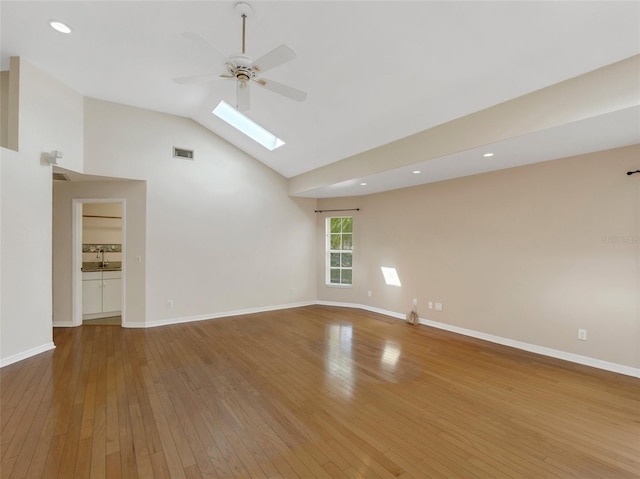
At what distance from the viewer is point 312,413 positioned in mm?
2465

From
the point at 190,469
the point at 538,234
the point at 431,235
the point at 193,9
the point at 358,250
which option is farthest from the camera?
the point at 358,250

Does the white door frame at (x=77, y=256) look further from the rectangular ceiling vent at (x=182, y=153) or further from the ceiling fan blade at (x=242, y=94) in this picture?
the ceiling fan blade at (x=242, y=94)

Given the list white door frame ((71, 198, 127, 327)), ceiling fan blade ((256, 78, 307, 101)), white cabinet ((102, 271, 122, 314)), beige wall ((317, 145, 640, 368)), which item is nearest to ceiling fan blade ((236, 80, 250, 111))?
ceiling fan blade ((256, 78, 307, 101))

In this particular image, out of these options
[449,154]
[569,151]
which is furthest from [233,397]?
[569,151]

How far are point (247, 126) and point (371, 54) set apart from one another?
3.00 metres

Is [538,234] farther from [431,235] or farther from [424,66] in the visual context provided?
[424,66]

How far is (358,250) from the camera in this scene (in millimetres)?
6453

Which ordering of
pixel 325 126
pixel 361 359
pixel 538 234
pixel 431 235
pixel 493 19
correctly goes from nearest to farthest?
1. pixel 493 19
2. pixel 361 359
3. pixel 538 234
4. pixel 325 126
5. pixel 431 235

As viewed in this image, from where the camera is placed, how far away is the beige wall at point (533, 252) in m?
3.26

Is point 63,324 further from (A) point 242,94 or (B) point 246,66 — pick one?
(B) point 246,66

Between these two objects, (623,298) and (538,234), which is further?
(538,234)

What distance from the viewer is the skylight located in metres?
4.89

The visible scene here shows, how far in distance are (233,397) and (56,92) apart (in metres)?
4.65

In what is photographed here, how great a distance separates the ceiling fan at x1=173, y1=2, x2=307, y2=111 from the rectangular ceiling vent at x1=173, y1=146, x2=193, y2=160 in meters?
3.02
